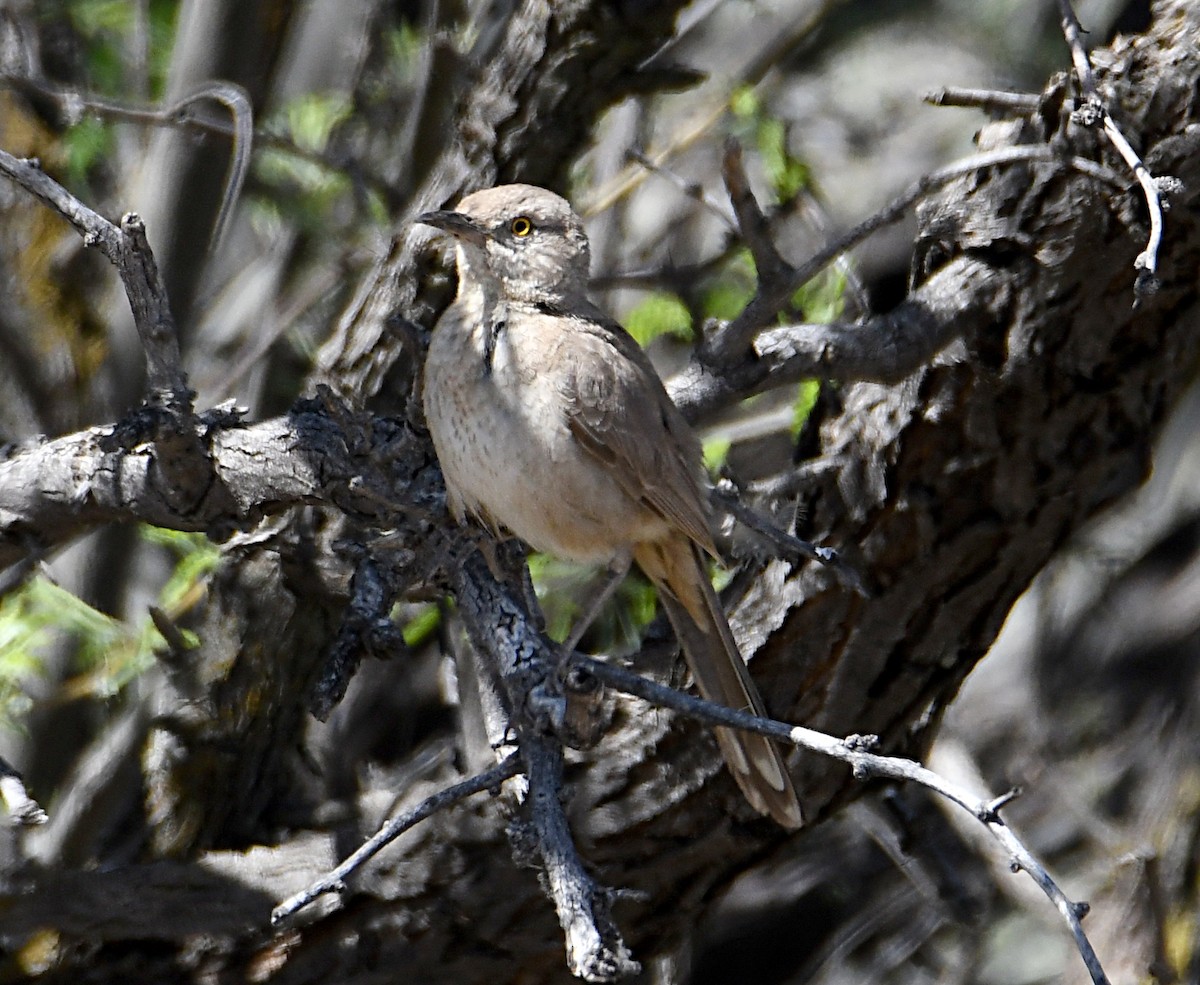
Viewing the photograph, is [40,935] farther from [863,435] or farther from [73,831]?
[863,435]

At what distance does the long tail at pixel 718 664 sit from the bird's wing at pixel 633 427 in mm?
154

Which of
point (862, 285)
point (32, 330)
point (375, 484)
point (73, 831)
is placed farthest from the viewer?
point (32, 330)

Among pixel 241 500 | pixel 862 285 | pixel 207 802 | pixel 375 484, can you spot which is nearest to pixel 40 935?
pixel 207 802

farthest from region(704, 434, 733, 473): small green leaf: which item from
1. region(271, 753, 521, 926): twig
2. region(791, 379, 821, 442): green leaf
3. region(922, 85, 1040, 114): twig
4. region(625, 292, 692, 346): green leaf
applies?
region(271, 753, 521, 926): twig

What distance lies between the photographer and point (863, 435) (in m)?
4.63

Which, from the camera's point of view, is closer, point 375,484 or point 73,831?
point 375,484

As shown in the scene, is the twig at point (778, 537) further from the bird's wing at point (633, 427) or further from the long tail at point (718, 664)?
the long tail at point (718, 664)

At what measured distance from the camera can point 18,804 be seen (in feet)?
9.69

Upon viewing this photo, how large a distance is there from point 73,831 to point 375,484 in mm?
1949

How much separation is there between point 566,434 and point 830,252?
840 mm

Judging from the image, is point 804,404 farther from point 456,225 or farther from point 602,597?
point 456,225

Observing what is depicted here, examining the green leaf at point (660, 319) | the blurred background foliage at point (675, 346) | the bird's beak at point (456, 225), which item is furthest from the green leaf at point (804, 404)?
the bird's beak at point (456, 225)

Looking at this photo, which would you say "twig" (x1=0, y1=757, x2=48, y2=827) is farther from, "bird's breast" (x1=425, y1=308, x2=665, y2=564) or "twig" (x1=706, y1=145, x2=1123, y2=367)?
"twig" (x1=706, y1=145, x2=1123, y2=367)

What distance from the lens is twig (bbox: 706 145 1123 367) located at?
3.90 metres
